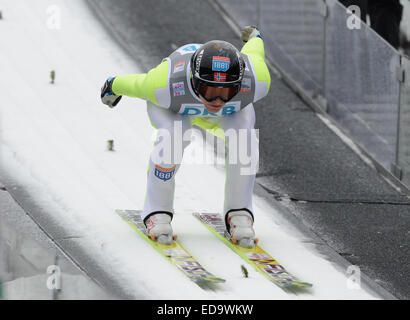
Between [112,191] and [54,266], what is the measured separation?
1.60m

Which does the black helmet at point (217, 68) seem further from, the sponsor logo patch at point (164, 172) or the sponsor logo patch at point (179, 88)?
the sponsor logo patch at point (164, 172)

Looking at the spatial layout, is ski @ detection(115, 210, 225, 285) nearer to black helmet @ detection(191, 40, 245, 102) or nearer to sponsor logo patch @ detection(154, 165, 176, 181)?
sponsor logo patch @ detection(154, 165, 176, 181)

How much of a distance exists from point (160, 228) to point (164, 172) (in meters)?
0.41

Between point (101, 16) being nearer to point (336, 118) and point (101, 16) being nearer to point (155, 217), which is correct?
point (336, 118)

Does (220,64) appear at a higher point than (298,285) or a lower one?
higher

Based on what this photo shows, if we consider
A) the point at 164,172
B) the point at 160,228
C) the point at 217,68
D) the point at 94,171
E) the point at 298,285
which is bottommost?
the point at 298,285

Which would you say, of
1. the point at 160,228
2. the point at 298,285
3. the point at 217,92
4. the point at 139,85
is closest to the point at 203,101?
the point at 217,92

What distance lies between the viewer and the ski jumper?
812 centimetres

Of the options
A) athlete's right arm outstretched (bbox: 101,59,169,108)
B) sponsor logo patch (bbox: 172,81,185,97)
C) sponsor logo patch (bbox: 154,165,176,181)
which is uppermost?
athlete's right arm outstretched (bbox: 101,59,169,108)

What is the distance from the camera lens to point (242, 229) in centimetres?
848

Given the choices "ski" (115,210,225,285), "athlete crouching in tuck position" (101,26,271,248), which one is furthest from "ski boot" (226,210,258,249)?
"ski" (115,210,225,285)

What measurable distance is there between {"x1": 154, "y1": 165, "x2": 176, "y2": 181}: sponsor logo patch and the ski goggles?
618 millimetres

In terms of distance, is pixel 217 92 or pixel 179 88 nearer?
pixel 217 92

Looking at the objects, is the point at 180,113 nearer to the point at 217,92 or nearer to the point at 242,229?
the point at 217,92
